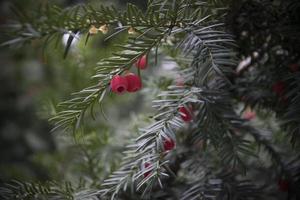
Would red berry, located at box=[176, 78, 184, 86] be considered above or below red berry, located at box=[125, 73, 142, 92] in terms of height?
below

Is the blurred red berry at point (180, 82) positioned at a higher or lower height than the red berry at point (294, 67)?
lower

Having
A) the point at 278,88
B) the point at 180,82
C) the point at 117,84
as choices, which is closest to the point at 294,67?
the point at 278,88

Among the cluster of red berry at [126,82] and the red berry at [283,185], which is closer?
the cluster of red berry at [126,82]

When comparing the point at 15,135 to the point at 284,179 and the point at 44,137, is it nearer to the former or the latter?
the point at 44,137

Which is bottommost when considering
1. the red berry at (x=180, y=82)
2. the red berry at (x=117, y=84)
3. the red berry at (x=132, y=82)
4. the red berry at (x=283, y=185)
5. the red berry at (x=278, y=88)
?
the red berry at (x=283, y=185)

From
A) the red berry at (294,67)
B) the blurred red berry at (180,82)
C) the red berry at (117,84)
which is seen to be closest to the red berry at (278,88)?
the red berry at (294,67)

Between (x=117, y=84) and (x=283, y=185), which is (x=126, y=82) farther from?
(x=283, y=185)

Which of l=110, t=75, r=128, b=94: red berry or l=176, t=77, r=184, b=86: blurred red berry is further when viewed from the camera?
l=176, t=77, r=184, b=86: blurred red berry

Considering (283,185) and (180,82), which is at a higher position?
(180,82)

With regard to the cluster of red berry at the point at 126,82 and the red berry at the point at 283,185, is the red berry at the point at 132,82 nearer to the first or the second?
the cluster of red berry at the point at 126,82

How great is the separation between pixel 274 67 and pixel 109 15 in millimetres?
269

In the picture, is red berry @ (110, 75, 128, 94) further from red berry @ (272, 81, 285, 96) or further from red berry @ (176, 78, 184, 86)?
red berry @ (272, 81, 285, 96)

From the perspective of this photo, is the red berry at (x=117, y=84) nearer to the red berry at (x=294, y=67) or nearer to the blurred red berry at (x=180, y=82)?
→ the blurred red berry at (x=180, y=82)

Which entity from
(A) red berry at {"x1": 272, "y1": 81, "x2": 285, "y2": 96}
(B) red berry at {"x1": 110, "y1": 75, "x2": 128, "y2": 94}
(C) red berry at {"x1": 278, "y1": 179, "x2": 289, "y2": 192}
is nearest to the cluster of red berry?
(B) red berry at {"x1": 110, "y1": 75, "x2": 128, "y2": 94}
